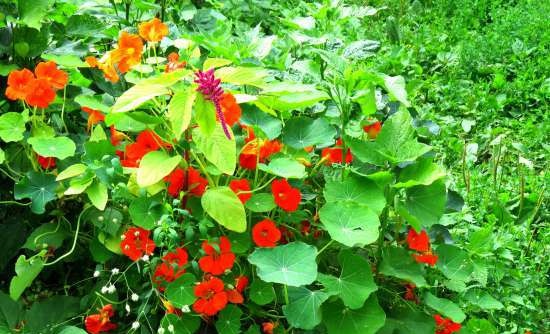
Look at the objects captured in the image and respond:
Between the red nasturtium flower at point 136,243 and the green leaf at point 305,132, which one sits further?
the green leaf at point 305,132

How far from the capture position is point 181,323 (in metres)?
1.66

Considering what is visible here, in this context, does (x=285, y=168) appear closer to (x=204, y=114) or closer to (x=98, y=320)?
(x=204, y=114)

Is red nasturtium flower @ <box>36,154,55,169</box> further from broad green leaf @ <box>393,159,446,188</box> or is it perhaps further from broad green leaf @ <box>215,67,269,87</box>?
broad green leaf @ <box>393,159,446,188</box>

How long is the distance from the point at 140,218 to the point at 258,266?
299 mm

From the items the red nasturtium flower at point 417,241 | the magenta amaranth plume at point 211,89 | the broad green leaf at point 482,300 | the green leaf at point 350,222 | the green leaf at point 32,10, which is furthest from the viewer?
the broad green leaf at point 482,300

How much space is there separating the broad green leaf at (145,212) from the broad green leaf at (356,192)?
39 centimetres

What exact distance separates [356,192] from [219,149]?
1.14 feet

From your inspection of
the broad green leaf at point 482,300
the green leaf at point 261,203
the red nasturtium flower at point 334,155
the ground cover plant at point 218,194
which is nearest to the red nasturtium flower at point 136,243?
the ground cover plant at point 218,194

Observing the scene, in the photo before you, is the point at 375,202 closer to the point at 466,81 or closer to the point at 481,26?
the point at 466,81

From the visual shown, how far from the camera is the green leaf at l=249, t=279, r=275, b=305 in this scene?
64.6 inches

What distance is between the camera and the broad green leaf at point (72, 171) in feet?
5.56

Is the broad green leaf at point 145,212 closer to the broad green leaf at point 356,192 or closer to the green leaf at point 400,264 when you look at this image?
the broad green leaf at point 356,192

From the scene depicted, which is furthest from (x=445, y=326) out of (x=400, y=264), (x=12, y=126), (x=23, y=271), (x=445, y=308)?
(x=12, y=126)

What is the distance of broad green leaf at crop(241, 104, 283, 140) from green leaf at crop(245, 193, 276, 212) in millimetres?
140
